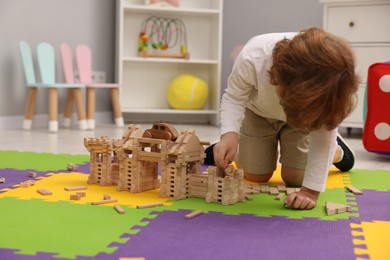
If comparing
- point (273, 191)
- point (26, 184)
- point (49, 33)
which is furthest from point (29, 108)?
point (273, 191)

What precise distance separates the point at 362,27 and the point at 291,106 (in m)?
1.81

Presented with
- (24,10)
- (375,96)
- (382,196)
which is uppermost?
(24,10)

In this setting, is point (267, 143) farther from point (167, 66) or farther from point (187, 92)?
point (167, 66)

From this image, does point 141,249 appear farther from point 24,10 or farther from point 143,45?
point 143,45

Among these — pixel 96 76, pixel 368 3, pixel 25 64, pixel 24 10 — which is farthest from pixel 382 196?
pixel 96 76

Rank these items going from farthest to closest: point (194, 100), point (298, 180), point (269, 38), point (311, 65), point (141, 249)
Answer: point (194, 100), point (298, 180), point (269, 38), point (311, 65), point (141, 249)

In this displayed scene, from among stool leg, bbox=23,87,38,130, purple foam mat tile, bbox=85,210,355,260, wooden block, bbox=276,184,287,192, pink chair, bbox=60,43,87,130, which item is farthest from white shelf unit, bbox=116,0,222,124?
purple foam mat tile, bbox=85,210,355,260

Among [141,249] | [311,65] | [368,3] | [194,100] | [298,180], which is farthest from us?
[194,100]

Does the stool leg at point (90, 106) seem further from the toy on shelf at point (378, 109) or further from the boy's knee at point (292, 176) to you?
the boy's knee at point (292, 176)

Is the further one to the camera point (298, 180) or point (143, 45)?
point (143, 45)

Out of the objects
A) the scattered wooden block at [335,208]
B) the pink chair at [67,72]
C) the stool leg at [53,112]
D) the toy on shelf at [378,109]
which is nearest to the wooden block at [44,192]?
the scattered wooden block at [335,208]

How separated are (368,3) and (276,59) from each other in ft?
5.87

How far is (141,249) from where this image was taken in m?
0.81

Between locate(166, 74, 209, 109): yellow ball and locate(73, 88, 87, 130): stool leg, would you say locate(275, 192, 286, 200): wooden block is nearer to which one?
locate(73, 88, 87, 130): stool leg
